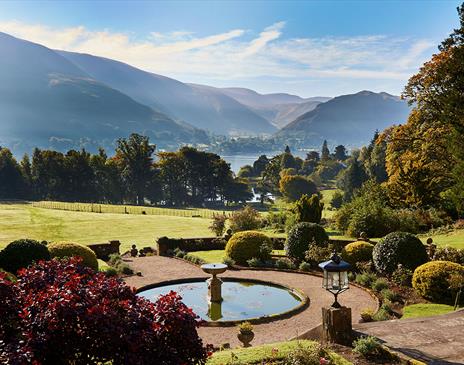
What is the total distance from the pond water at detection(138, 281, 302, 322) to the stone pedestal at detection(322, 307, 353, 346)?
679 cm

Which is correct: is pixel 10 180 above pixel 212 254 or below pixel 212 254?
above

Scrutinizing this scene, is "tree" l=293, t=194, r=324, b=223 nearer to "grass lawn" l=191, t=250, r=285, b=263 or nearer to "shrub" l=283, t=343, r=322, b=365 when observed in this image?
"grass lawn" l=191, t=250, r=285, b=263

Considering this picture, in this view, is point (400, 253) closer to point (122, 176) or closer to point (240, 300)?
point (240, 300)

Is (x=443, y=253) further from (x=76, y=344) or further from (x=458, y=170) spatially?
(x=76, y=344)

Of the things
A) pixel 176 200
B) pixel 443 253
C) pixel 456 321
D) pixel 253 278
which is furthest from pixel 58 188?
pixel 456 321

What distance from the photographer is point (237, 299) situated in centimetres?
2131

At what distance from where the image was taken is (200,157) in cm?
9838

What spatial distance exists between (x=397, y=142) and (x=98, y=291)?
135ft

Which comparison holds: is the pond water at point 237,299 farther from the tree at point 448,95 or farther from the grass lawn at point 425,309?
the tree at point 448,95

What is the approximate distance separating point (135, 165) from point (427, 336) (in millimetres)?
87205

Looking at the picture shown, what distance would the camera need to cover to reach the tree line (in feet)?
295

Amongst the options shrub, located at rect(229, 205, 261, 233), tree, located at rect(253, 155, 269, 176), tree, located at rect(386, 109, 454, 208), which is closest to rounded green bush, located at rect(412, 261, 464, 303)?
tree, located at rect(386, 109, 454, 208)

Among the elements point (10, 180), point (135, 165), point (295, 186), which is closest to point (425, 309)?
point (295, 186)

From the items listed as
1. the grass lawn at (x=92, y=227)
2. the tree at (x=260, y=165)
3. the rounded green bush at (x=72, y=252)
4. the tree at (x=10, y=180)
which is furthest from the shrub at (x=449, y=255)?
the tree at (x=260, y=165)
